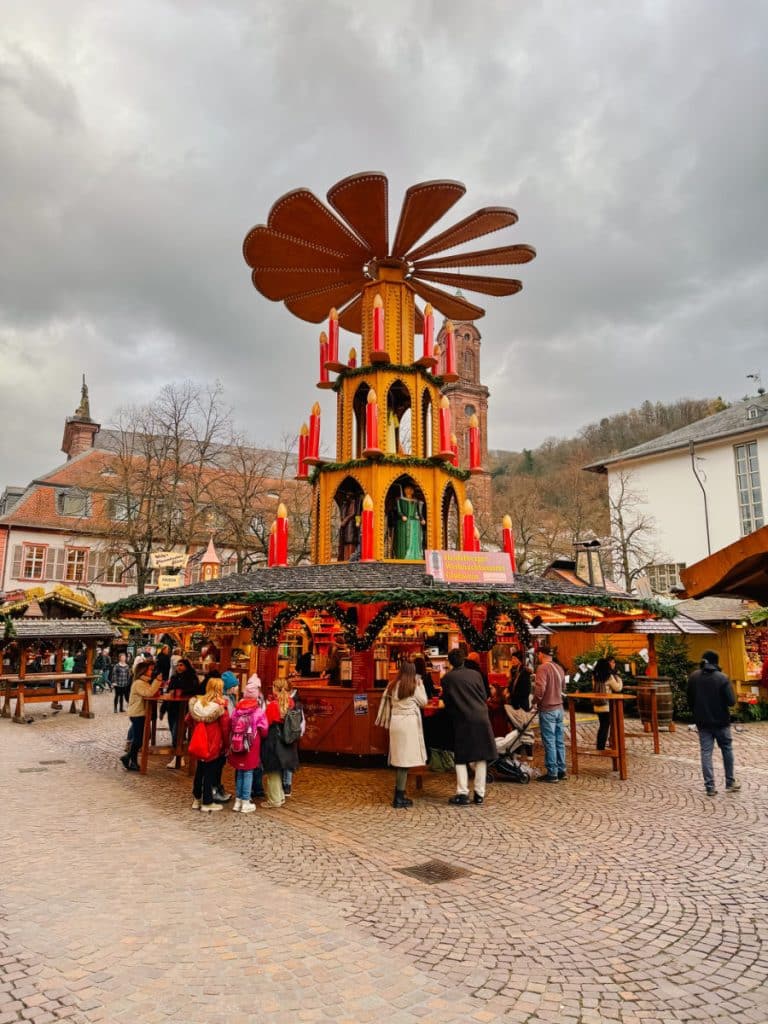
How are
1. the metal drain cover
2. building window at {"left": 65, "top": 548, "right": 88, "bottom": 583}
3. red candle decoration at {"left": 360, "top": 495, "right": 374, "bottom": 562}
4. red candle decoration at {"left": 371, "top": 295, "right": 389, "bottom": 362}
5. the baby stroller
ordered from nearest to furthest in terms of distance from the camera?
the metal drain cover → the baby stroller → red candle decoration at {"left": 360, "top": 495, "right": 374, "bottom": 562} → red candle decoration at {"left": 371, "top": 295, "right": 389, "bottom": 362} → building window at {"left": 65, "top": 548, "right": 88, "bottom": 583}

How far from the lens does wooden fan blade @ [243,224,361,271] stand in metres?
14.6

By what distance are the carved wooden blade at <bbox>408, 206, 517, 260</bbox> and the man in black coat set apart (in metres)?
9.85

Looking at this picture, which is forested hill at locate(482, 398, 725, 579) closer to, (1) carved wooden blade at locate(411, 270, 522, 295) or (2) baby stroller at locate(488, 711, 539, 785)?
(1) carved wooden blade at locate(411, 270, 522, 295)

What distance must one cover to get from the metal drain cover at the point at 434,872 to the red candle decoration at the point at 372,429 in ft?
29.2

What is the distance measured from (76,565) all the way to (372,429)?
35134mm

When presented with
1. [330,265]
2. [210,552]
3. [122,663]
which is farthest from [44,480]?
[330,265]

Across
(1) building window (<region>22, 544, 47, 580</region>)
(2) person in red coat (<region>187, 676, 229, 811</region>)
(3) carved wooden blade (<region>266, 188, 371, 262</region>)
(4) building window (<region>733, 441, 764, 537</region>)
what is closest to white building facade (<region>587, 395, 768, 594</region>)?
(4) building window (<region>733, 441, 764, 537</region>)

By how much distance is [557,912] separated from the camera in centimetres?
512

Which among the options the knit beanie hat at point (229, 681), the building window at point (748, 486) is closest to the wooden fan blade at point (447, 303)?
the knit beanie hat at point (229, 681)

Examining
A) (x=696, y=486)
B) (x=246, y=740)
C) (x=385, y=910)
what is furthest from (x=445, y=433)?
(x=696, y=486)

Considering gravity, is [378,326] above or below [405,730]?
above

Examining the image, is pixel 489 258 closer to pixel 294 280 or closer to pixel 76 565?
pixel 294 280

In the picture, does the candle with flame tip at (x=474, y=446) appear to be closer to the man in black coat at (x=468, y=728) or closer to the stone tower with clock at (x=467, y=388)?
the man in black coat at (x=468, y=728)

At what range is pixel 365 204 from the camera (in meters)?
13.9
